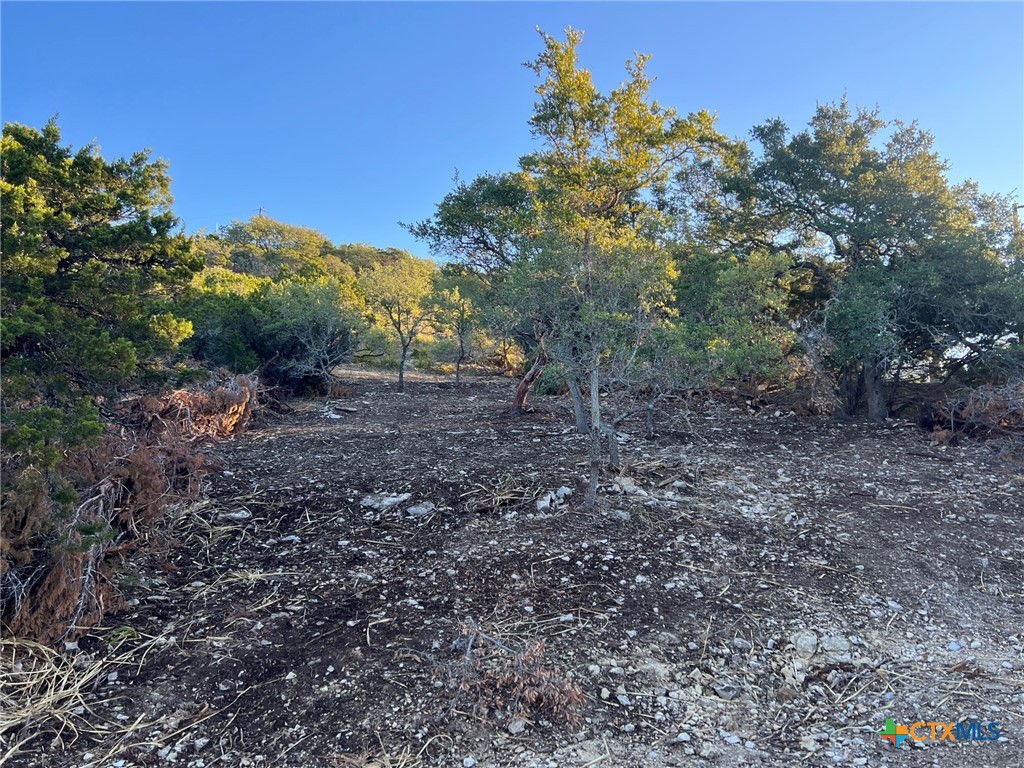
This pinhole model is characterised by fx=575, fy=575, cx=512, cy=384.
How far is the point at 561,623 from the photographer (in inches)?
140

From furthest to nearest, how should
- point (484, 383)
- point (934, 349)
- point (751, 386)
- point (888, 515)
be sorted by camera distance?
point (484, 383)
point (751, 386)
point (934, 349)
point (888, 515)

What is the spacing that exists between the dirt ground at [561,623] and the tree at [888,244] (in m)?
2.92

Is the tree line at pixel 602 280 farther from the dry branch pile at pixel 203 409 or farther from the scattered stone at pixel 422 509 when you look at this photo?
the scattered stone at pixel 422 509

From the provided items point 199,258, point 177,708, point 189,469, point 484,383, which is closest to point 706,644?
point 177,708

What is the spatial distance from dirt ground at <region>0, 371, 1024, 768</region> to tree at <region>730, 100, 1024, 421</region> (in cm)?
292

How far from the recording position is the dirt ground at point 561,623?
2699mm

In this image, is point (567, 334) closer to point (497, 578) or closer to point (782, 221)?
point (497, 578)

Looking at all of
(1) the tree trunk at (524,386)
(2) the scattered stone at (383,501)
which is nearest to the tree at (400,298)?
(1) the tree trunk at (524,386)

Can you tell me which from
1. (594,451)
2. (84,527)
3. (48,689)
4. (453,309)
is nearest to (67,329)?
(84,527)

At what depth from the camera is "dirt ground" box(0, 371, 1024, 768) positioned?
270 cm

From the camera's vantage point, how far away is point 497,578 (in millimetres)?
4105

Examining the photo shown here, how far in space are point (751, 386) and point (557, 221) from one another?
6819 mm

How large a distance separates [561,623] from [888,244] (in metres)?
8.93

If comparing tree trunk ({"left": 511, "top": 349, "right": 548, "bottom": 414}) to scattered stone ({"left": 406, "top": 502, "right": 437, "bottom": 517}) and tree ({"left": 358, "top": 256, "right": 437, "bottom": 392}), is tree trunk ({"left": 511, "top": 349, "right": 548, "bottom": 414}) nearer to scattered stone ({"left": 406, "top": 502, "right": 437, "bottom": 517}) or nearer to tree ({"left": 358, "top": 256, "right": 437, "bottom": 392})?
scattered stone ({"left": 406, "top": 502, "right": 437, "bottom": 517})
